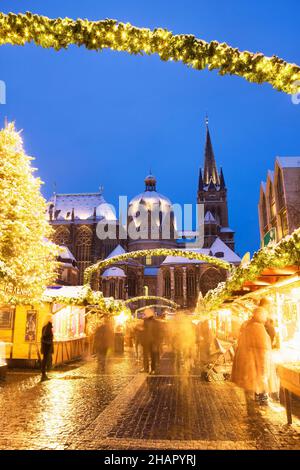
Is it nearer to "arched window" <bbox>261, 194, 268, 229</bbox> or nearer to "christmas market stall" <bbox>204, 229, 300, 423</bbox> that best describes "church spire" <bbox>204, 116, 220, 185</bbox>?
"arched window" <bbox>261, 194, 268, 229</bbox>

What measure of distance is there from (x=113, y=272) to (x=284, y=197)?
4000 cm

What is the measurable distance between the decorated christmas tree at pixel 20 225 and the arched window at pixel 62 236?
4907 centimetres

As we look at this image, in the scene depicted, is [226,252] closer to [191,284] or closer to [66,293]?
[191,284]

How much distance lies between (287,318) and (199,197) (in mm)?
69701

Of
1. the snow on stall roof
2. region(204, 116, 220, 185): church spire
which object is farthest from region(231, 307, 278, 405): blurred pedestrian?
region(204, 116, 220, 185): church spire

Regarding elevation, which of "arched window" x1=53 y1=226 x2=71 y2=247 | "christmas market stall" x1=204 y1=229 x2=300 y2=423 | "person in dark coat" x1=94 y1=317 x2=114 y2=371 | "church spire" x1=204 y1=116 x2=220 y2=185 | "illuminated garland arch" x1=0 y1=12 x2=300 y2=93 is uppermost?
"church spire" x1=204 y1=116 x2=220 y2=185

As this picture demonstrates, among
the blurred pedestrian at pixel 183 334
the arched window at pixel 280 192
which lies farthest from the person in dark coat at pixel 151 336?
the arched window at pixel 280 192

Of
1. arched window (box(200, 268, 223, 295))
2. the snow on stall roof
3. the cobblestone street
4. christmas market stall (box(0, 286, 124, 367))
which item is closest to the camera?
the cobblestone street

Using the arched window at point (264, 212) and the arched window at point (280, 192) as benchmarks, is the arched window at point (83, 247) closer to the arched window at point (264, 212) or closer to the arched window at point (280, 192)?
the arched window at point (264, 212)

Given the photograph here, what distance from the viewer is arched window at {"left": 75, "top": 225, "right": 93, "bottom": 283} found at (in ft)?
215

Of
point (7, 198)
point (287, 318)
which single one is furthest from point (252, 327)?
point (7, 198)

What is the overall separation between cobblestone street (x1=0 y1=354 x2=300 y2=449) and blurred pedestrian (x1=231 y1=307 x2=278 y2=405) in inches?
20.2

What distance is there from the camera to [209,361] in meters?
11.7
